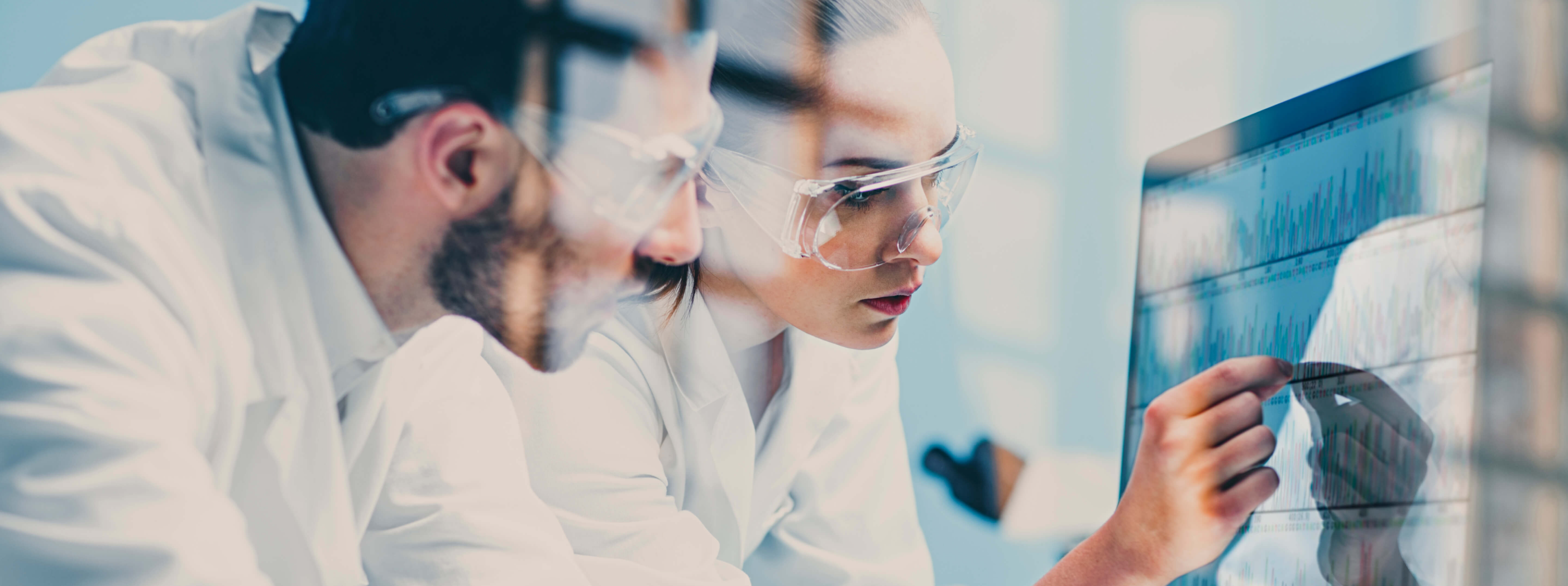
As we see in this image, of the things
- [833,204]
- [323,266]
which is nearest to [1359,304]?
[833,204]

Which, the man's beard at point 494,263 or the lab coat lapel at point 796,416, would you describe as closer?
the man's beard at point 494,263

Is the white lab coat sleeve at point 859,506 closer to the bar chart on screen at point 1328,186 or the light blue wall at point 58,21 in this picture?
the bar chart on screen at point 1328,186

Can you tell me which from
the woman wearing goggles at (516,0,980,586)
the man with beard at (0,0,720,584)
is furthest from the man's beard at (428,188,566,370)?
A: the woman wearing goggles at (516,0,980,586)

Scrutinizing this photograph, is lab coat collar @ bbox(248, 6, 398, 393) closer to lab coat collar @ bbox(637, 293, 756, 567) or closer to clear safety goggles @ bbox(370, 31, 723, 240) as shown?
clear safety goggles @ bbox(370, 31, 723, 240)

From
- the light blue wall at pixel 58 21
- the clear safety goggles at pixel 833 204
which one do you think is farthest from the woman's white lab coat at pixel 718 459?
the light blue wall at pixel 58 21

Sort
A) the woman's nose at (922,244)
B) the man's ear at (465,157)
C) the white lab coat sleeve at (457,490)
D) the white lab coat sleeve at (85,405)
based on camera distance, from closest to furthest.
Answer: the white lab coat sleeve at (85,405) → the man's ear at (465,157) → the white lab coat sleeve at (457,490) → the woman's nose at (922,244)

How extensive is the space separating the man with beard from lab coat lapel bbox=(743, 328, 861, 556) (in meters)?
0.24

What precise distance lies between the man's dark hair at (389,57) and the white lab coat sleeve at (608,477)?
24 centimetres

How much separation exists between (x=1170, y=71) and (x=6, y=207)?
36.0 inches

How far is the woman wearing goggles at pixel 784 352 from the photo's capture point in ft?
2.70

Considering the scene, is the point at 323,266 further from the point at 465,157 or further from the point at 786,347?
the point at 786,347

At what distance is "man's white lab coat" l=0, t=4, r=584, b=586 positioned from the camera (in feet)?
1.75

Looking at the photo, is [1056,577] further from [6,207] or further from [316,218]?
[6,207]

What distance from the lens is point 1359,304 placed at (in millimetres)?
776
